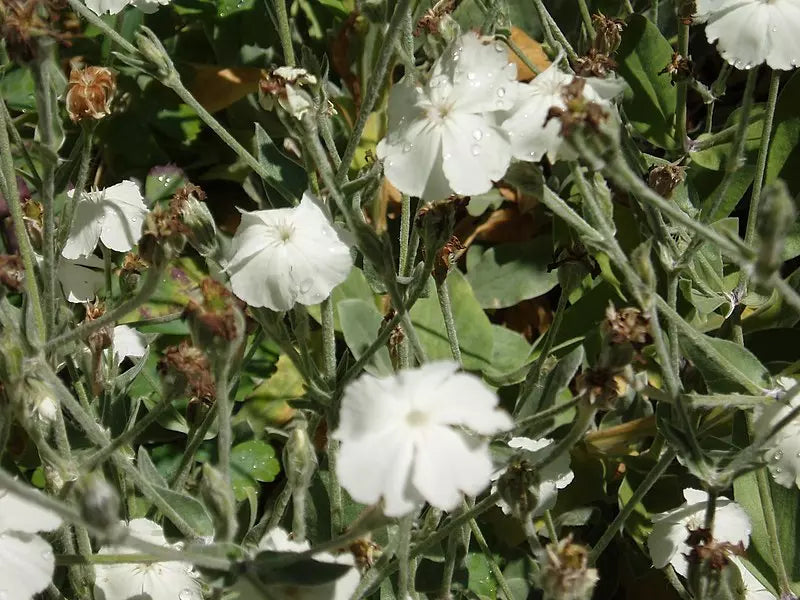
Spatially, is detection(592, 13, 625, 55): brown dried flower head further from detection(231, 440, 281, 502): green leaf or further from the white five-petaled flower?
detection(231, 440, 281, 502): green leaf

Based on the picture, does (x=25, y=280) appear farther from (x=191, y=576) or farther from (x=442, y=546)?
(x=442, y=546)

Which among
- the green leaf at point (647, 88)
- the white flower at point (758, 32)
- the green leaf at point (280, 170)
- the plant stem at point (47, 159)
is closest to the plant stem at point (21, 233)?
the plant stem at point (47, 159)

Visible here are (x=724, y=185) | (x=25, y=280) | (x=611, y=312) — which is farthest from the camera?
(x=724, y=185)

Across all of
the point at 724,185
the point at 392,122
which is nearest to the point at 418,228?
the point at 392,122

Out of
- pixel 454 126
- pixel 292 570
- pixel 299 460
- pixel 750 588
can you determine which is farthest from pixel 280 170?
pixel 750 588

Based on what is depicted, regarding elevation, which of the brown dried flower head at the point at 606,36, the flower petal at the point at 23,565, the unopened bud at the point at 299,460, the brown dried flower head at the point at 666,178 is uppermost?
the brown dried flower head at the point at 606,36

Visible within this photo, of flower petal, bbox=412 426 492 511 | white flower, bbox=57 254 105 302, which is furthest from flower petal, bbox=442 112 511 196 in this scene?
white flower, bbox=57 254 105 302

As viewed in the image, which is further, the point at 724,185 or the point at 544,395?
the point at 724,185

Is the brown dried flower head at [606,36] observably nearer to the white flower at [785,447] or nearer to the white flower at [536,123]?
the white flower at [536,123]
